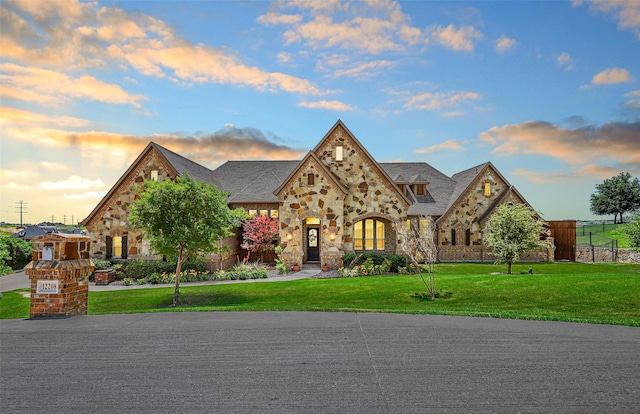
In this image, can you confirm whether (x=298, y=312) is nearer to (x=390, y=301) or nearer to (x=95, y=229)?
(x=390, y=301)

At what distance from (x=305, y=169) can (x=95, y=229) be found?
15.0 metres

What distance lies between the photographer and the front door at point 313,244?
26.9m

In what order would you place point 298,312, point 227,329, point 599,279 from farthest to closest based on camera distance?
point 599,279 → point 298,312 → point 227,329

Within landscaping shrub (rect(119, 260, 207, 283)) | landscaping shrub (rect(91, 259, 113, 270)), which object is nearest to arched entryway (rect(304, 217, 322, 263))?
landscaping shrub (rect(119, 260, 207, 283))

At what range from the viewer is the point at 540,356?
6148 mm

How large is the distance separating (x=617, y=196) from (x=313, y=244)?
65961 millimetres

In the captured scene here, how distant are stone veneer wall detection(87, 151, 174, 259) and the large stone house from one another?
0.21 ft

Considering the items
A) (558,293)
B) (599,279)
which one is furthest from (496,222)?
(558,293)

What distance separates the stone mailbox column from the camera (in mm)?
8609

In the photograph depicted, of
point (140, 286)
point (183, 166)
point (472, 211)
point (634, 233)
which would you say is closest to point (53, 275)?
point (140, 286)

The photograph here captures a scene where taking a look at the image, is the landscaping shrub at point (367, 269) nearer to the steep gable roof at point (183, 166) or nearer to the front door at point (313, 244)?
the front door at point (313, 244)

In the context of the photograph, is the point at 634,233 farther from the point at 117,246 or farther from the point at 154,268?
the point at 117,246

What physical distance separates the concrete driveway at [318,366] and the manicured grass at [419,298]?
6.96 feet

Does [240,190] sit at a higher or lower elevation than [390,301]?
higher
